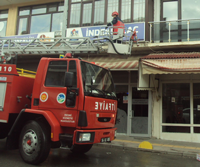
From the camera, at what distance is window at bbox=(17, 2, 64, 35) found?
13648 millimetres

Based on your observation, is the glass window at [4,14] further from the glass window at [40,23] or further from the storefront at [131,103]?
the storefront at [131,103]

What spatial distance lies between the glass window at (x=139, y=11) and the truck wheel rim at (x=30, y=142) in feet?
26.4

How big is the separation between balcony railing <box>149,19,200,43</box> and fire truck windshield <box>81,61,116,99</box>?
5.33 m

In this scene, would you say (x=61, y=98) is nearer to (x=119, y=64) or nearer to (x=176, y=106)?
(x=119, y=64)

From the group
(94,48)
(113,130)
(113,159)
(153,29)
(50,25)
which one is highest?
(50,25)

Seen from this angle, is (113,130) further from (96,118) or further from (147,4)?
(147,4)

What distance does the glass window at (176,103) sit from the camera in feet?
33.5

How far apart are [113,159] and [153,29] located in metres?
6.90

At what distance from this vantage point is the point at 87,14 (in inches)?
471

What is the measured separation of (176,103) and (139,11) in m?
4.93

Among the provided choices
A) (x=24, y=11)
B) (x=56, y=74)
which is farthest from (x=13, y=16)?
(x=56, y=74)

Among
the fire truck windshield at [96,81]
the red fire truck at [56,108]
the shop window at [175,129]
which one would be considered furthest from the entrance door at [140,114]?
the red fire truck at [56,108]

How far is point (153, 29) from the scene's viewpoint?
1079 centimetres

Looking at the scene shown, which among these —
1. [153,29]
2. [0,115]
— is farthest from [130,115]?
[0,115]
